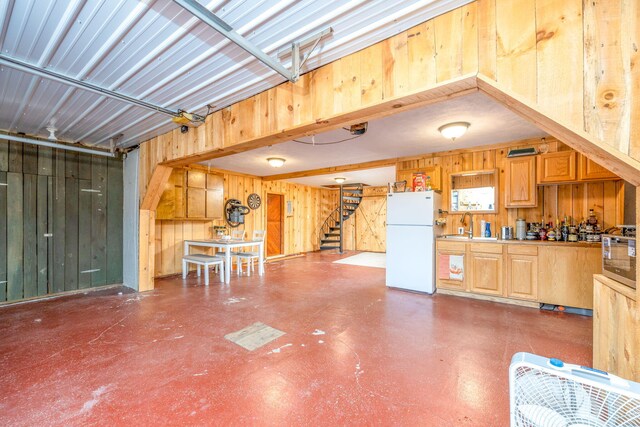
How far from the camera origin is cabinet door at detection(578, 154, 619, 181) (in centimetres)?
319

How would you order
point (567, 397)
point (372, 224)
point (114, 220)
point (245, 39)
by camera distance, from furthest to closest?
point (372, 224) → point (114, 220) → point (245, 39) → point (567, 397)

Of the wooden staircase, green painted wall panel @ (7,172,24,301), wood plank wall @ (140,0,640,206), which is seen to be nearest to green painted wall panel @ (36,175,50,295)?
green painted wall panel @ (7,172,24,301)

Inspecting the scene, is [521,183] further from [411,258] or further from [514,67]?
[514,67]

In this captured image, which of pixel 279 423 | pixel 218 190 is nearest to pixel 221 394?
pixel 279 423

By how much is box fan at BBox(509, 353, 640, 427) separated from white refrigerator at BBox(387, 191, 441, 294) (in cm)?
333

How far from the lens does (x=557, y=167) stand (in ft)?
11.5

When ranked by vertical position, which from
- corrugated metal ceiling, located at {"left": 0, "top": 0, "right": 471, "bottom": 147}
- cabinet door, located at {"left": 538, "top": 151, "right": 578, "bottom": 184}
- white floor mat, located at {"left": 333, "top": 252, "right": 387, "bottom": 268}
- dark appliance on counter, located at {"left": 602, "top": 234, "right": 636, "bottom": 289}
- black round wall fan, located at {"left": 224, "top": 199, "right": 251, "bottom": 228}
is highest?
corrugated metal ceiling, located at {"left": 0, "top": 0, "right": 471, "bottom": 147}

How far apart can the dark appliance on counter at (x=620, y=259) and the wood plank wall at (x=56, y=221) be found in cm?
624

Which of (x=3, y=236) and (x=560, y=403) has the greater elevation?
(x=3, y=236)

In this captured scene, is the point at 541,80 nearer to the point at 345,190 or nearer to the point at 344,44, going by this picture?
the point at 344,44

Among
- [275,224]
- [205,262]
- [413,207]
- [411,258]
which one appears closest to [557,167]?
[413,207]

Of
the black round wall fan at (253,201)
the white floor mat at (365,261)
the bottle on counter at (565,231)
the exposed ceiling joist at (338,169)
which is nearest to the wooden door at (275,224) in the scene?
the black round wall fan at (253,201)

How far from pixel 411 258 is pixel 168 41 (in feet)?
13.3

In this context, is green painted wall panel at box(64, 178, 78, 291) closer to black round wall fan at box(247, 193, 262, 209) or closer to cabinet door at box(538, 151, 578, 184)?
black round wall fan at box(247, 193, 262, 209)
